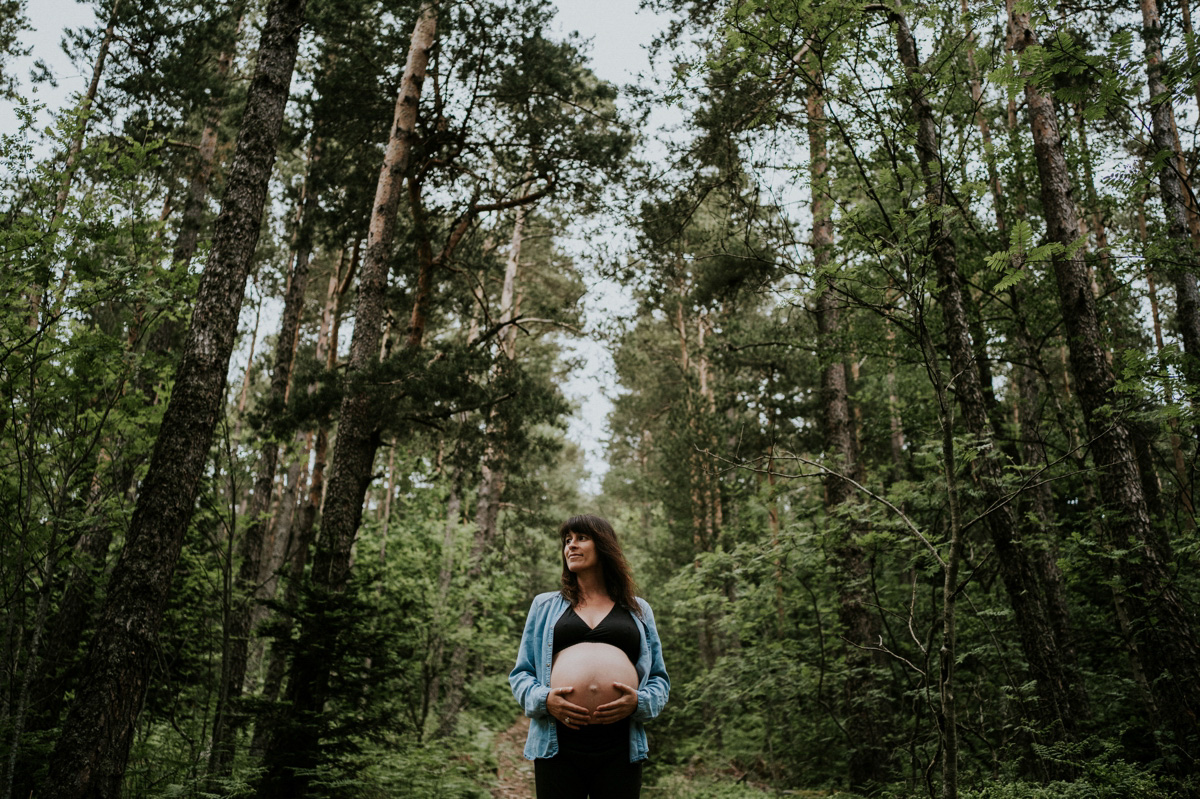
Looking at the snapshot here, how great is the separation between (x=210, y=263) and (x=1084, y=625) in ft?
32.0

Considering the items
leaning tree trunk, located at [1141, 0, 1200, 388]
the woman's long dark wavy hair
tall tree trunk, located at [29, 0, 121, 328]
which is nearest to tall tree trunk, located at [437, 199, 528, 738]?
tall tree trunk, located at [29, 0, 121, 328]

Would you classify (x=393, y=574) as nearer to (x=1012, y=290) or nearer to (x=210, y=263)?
(x=210, y=263)

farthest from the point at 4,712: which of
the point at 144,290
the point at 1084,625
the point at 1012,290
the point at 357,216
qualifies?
the point at 1084,625

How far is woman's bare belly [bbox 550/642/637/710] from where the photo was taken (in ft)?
8.22

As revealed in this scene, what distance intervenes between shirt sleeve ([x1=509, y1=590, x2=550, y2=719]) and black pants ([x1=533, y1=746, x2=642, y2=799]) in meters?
0.19

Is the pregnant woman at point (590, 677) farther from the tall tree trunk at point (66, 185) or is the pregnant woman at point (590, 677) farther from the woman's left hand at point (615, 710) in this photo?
the tall tree trunk at point (66, 185)

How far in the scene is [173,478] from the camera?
14.3ft

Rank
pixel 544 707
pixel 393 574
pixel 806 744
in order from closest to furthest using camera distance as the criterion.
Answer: pixel 544 707
pixel 806 744
pixel 393 574

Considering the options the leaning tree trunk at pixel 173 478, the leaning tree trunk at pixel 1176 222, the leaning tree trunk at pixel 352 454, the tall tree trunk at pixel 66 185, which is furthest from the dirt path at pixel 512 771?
the leaning tree trunk at pixel 1176 222

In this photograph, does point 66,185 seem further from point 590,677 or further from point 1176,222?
point 1176,222

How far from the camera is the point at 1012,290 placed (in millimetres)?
6574

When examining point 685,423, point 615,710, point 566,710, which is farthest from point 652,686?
point 685,423

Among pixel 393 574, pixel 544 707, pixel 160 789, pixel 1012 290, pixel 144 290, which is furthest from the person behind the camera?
pixel 393 574

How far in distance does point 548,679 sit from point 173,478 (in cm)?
319
